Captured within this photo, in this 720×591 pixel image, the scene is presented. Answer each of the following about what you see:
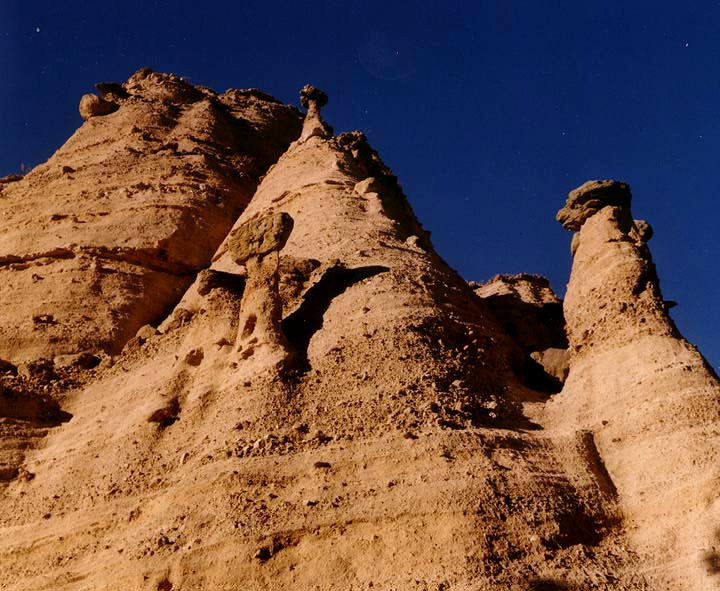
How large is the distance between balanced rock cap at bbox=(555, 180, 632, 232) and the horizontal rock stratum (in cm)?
4

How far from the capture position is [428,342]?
33.7ft

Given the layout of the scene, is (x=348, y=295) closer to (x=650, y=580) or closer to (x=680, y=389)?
(x=680, y=389)

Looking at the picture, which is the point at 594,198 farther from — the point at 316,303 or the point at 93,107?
the point at 93,107

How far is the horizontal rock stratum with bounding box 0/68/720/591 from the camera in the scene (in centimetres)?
750

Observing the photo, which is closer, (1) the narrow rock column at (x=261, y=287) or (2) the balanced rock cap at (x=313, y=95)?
(1) the narrow rock column at (x=261, y=287)

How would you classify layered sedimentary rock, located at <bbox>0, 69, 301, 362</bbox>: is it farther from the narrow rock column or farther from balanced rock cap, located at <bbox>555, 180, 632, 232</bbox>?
balanced rock cap, located at <bbox>555, 180, 632, 232</bbox>

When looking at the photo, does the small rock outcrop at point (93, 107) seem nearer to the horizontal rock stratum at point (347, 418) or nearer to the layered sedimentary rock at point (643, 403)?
the horizontal rock stratum at point (347, 418)

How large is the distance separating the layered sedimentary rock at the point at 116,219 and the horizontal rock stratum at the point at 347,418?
8cm

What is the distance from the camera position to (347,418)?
9.08m

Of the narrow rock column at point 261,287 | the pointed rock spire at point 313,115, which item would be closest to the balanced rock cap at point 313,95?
the pointed rock spire at point 313,115

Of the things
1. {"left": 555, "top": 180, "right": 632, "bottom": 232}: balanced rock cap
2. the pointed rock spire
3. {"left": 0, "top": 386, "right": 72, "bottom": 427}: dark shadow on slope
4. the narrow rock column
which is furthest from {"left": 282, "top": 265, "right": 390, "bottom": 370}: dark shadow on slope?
the pointed rock spire

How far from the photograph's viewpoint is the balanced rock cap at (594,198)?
13.0 m

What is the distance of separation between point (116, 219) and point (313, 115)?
21.9 ft

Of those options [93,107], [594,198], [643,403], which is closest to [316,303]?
[643,403]
